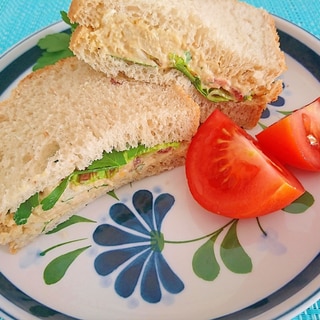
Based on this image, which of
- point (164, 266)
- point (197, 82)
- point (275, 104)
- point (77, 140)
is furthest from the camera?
point (275, 104)

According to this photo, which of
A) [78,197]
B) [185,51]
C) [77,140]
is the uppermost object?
[185,51]

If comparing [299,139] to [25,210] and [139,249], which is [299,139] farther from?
[25,210]

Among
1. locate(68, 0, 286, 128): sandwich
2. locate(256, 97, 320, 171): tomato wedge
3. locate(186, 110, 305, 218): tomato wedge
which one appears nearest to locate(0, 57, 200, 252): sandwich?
locate(68, 0, 286, 128): sandwich

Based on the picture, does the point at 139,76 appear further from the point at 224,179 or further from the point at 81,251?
the point at 81,251

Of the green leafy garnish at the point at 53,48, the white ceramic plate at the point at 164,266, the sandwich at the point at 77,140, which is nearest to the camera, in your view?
the white ceramic plate at the point at 164,266

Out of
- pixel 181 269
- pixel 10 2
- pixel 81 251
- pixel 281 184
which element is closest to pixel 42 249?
pixel 81 251

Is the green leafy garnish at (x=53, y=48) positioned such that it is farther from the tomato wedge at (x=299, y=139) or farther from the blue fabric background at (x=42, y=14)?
the tomato wedge at (x=299, y=139)

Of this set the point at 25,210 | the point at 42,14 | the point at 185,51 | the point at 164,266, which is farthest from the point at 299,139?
the point at 42,14

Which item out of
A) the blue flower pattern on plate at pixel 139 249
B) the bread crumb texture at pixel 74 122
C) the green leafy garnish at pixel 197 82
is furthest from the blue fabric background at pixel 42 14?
the blue flower pattern on plate at pixel 139 249
